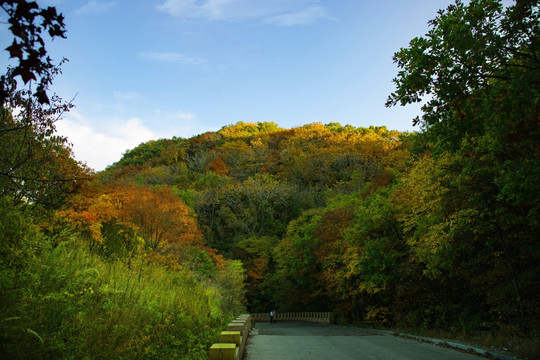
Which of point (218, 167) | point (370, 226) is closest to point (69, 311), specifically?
point (370, 226)

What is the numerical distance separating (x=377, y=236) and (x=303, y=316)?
2292cm

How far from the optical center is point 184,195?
176 ft

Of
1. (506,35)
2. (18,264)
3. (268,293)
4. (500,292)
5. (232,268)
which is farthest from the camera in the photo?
(268,293)

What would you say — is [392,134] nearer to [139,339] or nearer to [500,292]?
[500,292]

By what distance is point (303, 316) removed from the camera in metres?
43.9

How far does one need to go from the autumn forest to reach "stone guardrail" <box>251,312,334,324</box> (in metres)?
1.58

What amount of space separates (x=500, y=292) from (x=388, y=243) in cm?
894

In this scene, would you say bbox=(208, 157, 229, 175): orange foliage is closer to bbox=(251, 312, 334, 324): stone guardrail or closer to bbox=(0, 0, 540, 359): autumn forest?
bbox=(251, 312, 334, 324): stone guardrail

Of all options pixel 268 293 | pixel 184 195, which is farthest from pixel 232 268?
pixel 184 195

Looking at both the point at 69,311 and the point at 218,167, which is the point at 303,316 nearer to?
the point at 218,167

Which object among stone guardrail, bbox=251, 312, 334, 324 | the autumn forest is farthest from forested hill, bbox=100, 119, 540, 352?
stone guardrail, bbox=251, 312, 334, 324

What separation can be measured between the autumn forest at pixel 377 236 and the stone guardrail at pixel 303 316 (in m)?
1.58

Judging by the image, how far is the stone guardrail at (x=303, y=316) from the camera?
34844 mm

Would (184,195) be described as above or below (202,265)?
above
